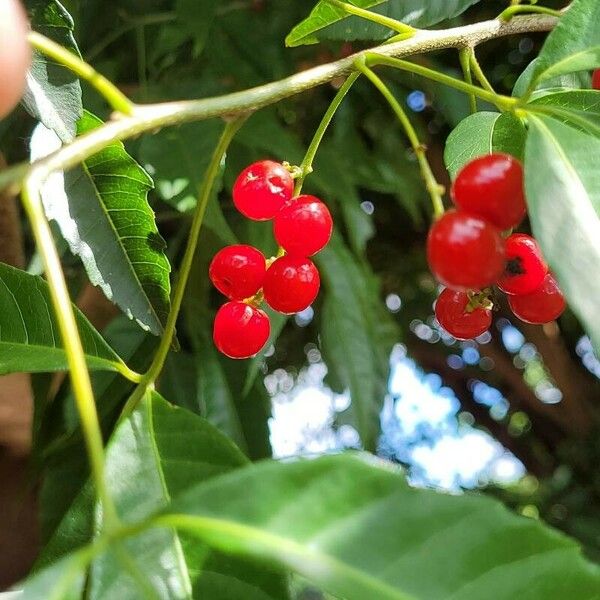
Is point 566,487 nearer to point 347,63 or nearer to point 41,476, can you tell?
point 41,476

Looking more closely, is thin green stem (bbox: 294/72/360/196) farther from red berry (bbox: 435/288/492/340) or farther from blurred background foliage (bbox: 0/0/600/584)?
blurred background foliage (bbox: 0/0/600/584)

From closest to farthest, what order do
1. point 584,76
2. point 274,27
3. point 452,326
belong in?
1. point 452,326
2. point 584,76
3. point 274,27

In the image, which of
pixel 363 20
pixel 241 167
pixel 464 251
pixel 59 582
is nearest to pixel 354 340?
pixel 241 167

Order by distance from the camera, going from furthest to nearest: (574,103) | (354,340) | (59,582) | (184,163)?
(354,340) < (184,163) < (574,103) < (59,582)

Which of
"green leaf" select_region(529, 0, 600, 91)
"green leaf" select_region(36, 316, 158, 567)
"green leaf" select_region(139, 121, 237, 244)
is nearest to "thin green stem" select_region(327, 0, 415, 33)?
"green leaf" select_region(529, 0, 600, 91)

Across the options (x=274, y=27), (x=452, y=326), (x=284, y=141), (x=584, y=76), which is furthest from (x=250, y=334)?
(x=274, y=27)

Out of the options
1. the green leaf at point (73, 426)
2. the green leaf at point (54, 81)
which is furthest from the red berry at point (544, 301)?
the green leaf at point (73, 426)

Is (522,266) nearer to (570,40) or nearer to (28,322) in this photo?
(570,40)
